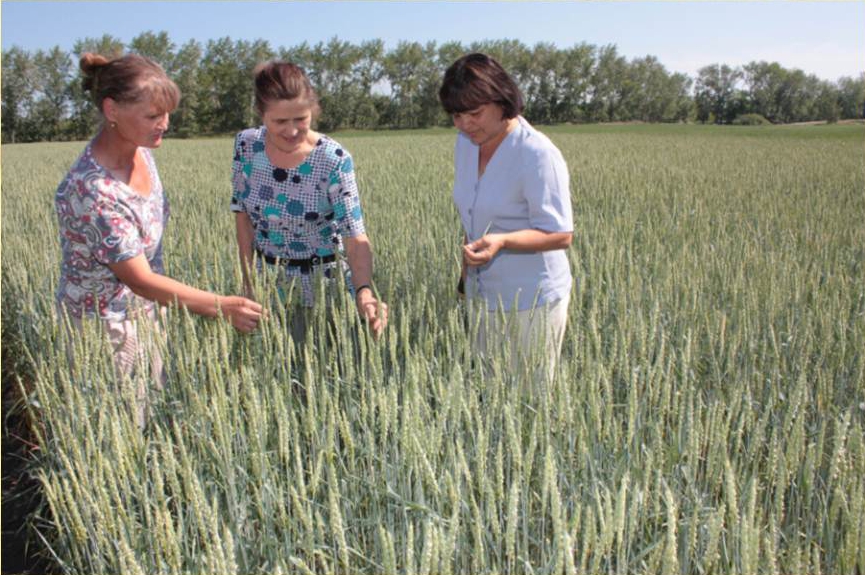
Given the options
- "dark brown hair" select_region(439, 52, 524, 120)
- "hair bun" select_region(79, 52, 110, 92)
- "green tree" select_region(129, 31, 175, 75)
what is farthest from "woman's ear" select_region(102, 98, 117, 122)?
"green tree" select_region(129, 31, 175, 75)

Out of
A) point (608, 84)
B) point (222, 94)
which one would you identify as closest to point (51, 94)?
point (222, 94)

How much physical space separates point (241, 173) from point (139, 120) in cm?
43

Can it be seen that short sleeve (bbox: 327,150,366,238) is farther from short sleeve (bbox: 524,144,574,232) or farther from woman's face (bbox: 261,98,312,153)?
short sleeve (bbox: 524,144,574,232)

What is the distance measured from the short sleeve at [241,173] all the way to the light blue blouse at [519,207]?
2.11 ft

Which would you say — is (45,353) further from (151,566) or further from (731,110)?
(731,110)

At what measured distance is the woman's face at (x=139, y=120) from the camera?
1780mm

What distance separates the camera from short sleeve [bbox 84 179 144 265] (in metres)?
1.76

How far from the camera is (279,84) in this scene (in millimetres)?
1901

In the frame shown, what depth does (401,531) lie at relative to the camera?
1363mm

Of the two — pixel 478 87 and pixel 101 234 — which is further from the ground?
pixel 478 87

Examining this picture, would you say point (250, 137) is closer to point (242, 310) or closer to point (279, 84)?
point (279, 84)

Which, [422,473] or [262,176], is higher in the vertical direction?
[262,176]

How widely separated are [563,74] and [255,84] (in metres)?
59.8

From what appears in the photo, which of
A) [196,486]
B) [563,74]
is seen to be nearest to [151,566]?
[196,486]
